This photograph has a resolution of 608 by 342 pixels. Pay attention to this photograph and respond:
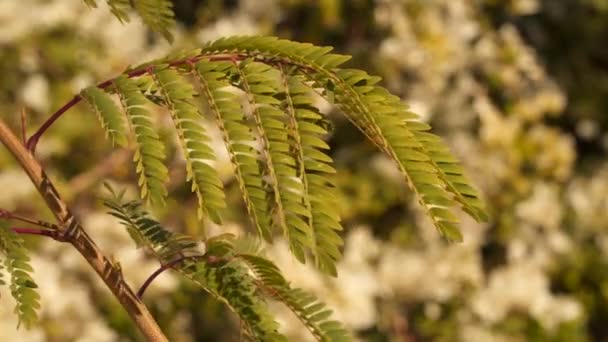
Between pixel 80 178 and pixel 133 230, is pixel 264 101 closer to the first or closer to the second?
pixel 133 230

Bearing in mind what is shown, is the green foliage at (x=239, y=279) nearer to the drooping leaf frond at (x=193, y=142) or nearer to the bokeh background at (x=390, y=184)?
the drooping leaf frond at (x=193, y=142)

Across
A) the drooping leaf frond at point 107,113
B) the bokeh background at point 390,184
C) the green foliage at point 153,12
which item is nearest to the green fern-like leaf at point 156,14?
the green foliage at point 153,12

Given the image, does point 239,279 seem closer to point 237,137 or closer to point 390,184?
point 237,137

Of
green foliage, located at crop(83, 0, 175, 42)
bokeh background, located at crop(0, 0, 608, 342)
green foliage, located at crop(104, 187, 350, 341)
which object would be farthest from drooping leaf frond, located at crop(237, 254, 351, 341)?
bokeh background, located at crop(0, 0, 608, 342)

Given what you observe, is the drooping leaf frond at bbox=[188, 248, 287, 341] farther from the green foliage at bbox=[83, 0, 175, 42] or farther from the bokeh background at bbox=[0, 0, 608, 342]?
the bokeh background at bbox=[0, 0, 608, 342]

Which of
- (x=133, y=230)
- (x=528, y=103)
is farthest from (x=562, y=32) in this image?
(x=133, y=230)

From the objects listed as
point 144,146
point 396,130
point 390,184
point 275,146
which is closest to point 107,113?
point 144,146
